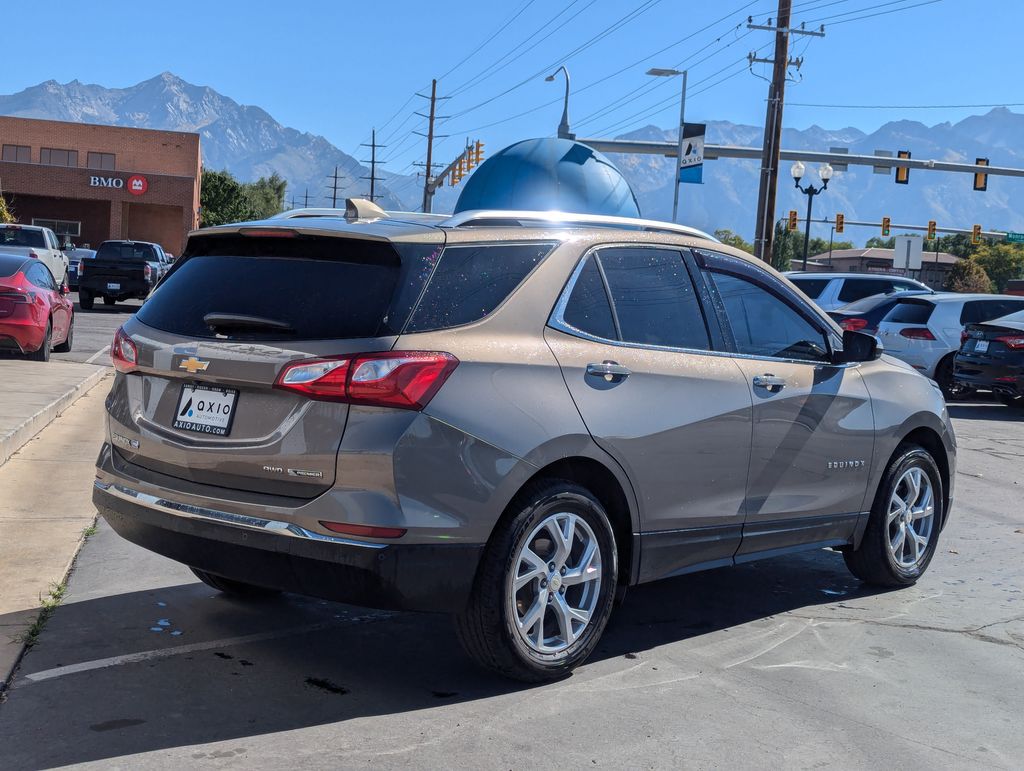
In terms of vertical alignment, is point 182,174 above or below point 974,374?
above

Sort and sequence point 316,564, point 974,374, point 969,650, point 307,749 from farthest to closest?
1. point 974,374
2. point 969,650
3. point 316,564
4. point 307,749

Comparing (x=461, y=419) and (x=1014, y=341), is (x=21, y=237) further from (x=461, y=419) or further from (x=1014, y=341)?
(x=461, y=419)

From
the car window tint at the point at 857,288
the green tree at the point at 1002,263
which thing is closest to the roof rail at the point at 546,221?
the car window tint at the point at 857,288

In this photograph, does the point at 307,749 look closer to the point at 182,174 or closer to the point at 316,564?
the point at 316,564

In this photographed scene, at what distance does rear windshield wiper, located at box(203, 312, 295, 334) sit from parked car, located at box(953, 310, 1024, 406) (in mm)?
14254

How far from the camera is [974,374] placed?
657 inches

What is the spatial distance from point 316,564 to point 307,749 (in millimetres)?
634

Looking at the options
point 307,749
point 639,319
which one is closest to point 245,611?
point 307,749

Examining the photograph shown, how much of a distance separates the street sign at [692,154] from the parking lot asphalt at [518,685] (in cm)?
2387

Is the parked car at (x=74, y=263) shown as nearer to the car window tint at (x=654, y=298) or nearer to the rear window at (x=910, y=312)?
the rear window at (x=910, y=312)

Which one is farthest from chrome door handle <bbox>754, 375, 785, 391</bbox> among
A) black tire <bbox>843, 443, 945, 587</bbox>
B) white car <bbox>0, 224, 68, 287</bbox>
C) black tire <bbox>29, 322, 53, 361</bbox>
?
white car <bbox>0, 224, 68, 287</bbox>

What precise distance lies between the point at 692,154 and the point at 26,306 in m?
18.6

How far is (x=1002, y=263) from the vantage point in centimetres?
10850

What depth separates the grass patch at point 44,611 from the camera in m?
4.87
